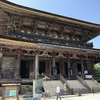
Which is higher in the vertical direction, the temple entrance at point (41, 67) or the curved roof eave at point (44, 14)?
the curved roof eave at point (44, 14)

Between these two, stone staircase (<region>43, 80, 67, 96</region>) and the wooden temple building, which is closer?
stone staircase (<region>43, 80, 67, 96</region>)

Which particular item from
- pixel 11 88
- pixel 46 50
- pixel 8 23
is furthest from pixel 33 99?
pixel 8 23

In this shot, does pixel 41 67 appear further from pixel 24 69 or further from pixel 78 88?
pixel 78 88

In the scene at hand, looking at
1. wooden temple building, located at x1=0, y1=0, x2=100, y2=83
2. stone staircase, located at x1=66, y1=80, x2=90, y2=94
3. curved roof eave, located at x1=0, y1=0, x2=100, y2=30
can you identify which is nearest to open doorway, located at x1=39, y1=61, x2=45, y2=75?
wooden temple building, located at x1=0, y1=0, x2=100, y2=83

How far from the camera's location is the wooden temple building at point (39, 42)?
1284cm

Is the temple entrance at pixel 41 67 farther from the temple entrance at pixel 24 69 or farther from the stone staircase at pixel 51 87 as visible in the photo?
the stone staircase at pixel 51 87

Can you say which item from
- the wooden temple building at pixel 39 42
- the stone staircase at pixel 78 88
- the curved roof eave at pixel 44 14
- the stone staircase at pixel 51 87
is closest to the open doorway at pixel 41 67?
the wooden temple building at pixel 39 42

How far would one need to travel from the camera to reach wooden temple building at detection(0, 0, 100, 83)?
42.1 ft

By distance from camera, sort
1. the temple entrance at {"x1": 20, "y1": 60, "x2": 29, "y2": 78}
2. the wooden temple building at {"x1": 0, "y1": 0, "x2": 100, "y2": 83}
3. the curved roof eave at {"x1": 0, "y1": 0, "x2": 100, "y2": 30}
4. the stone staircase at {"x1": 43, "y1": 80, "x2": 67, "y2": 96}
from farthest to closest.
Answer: the temple entrance at {"x1": 20, "y1": 60, "x2": 29, "y2": 78}
the curved roof eave at {"x1": 0, "y1": 0, "x2": 100, "y2": 30}
the wooden temple building at {"x1": 0, "y1": 0, "x2": 100, "y2": 83}
the stone staircase at {"x1": 43, "y1": 80, "x2": 67, "y2": 96}

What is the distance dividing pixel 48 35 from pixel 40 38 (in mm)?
1827

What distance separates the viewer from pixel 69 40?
18.6 m

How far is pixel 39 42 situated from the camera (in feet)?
40.3

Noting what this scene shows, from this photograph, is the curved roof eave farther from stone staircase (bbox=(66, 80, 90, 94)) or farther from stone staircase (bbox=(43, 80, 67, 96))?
stone staircase (bbox=(66, 80, 90, 94))

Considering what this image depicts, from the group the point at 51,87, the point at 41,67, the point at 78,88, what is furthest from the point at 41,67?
the point at 78,88
